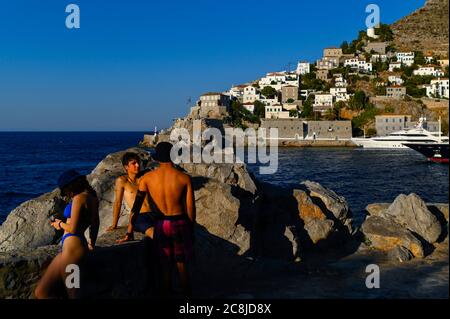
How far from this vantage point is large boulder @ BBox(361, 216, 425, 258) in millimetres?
10523

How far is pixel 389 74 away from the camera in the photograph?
12794 cm

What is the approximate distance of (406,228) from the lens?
39.3 ft

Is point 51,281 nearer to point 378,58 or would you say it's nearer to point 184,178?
point 184,178

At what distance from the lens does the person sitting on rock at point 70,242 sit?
490 cm

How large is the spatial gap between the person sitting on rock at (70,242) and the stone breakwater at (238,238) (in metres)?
0.42

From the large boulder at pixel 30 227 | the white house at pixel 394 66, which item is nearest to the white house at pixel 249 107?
the white house at pixel 394 66

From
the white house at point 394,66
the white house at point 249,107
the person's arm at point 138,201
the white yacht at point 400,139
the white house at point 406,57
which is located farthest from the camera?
the white house at point 406,57

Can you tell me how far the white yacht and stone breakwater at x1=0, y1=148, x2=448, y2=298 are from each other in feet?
201

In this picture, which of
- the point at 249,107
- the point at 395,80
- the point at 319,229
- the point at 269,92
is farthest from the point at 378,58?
the point at 319,229

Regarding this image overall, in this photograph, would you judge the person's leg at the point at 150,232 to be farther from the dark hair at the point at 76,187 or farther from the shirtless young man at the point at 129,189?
the dark hair at the point at 76,187

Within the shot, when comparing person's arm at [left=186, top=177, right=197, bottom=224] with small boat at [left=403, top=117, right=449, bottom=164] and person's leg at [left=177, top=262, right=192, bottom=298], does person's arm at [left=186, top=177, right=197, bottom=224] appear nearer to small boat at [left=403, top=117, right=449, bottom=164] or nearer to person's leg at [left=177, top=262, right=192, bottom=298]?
person's leg at [left=177, top=262, right=192, bottom=298]

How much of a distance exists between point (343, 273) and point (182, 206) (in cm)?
465

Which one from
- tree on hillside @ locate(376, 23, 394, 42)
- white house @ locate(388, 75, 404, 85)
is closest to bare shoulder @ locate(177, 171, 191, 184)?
white house @ locate(388, 75, 404, 85)
